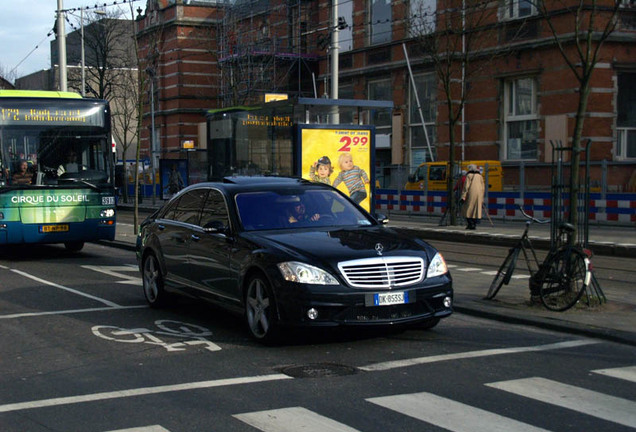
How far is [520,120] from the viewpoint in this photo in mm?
34281

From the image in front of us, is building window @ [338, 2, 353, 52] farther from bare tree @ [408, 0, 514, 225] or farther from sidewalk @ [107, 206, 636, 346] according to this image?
sidewalk @ [107, 206, 636, 346]

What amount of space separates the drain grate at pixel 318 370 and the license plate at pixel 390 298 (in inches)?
30.6

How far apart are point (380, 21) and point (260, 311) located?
34.2 m

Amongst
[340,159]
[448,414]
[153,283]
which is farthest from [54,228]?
[448,414]

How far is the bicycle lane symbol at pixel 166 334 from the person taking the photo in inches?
320

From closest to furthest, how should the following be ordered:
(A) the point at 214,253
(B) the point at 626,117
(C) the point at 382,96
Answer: (A) the point at 214,253
(B) the point at 626,117
(C) the point at 382,96

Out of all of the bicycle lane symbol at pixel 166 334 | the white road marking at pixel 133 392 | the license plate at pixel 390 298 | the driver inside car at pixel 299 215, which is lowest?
the bicycle lane symbol at pixel 166 334

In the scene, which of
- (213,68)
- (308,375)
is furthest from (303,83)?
(308,375)

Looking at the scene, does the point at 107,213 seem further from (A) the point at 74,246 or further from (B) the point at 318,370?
(B) the point at 318,370

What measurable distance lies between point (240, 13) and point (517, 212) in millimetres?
29336

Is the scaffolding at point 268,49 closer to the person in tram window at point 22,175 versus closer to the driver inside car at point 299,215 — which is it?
the person in tram window at point 22,175

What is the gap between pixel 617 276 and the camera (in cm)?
1375

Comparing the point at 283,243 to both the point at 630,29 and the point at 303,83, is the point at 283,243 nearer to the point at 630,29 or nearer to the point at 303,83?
the point at 630,29

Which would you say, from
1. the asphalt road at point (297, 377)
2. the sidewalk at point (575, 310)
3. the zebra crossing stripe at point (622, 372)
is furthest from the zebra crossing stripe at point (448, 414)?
the sidewalk at point (575, 310)
